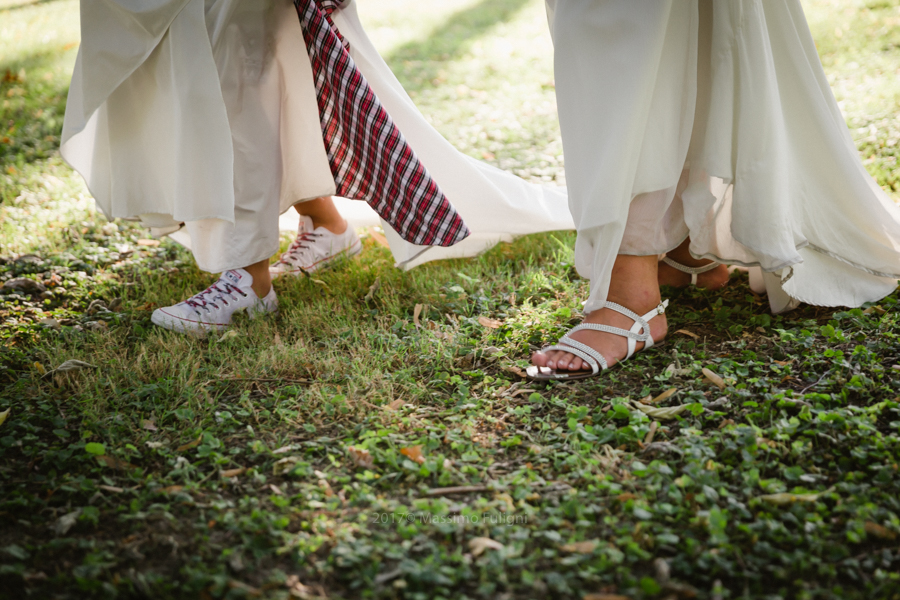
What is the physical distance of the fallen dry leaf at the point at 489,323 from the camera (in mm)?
2303

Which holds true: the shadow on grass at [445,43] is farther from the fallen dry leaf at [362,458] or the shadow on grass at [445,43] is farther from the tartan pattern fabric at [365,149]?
the fallen dry leaf at [362,458]

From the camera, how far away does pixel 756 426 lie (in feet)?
5.27

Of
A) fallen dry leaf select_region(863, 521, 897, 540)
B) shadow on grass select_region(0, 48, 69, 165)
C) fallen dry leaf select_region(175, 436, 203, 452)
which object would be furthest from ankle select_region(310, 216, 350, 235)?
shadow on grass select_region(0, 48, 69, 165)

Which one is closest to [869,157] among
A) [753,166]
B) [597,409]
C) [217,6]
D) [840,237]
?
[840,237]

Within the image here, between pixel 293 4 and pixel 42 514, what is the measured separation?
184 cm

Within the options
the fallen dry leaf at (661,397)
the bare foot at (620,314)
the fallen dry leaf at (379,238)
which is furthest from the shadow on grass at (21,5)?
the fallen dry leaf at (661,397)

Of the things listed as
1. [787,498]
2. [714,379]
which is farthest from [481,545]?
[714,379]

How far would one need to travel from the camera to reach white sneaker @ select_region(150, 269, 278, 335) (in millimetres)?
2312

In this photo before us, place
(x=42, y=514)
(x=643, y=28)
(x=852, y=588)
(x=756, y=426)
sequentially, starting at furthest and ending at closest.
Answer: (x=643, y=28) → (x=756, y=426) → (x=42, y=514) → (x=852, y=588)

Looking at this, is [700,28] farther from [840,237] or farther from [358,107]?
[358,107]

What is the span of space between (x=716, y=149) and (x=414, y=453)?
124 centimetres

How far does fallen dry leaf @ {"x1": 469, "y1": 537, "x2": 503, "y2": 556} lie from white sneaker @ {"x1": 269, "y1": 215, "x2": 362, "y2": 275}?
169 centimetres

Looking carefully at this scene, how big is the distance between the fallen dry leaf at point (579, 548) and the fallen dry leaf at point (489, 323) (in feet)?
3.51

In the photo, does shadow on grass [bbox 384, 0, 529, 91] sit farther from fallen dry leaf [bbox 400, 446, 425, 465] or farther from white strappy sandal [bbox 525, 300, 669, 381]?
fallen dry leaf [bbox 400, 446, 425, 465]
